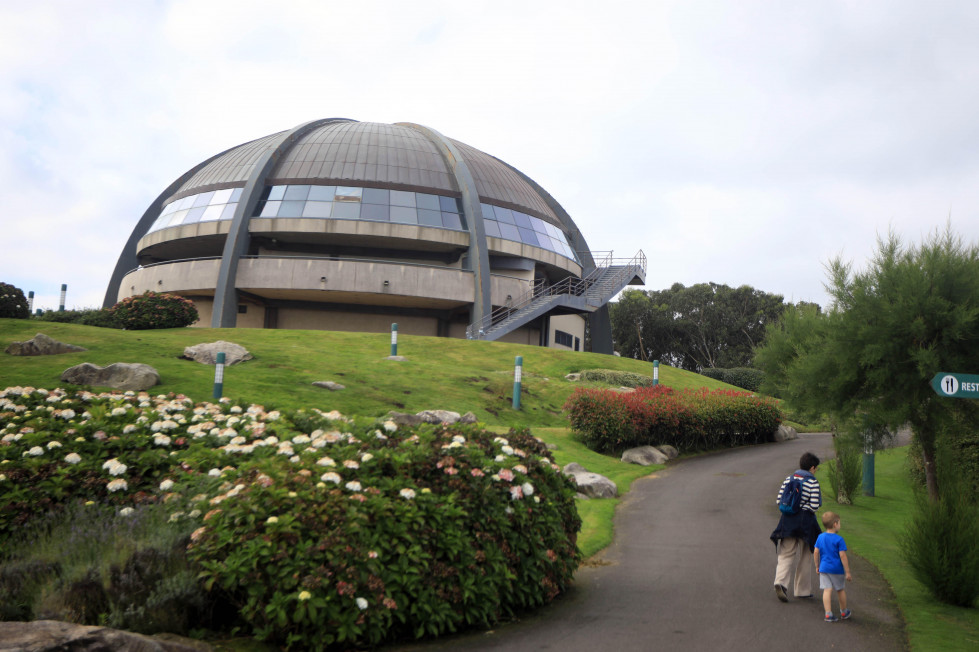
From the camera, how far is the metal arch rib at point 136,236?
46.6 meters

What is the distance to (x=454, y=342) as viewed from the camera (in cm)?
3089

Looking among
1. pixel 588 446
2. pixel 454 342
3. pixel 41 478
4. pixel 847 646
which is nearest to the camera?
pixel 847 646

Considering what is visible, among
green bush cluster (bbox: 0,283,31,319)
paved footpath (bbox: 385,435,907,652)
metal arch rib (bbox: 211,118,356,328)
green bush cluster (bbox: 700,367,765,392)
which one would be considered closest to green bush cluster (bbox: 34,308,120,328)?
green bush cluster (bbox: 0,283,31,319)

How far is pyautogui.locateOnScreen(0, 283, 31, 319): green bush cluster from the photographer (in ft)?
81.1

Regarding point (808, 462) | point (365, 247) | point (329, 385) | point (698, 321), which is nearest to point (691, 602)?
point (808, 462)

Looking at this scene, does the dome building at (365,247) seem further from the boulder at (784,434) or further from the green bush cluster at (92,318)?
the boulder at (784,434)

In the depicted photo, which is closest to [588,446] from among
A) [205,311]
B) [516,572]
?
[516,572]

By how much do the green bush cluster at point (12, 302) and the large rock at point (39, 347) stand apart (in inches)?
335

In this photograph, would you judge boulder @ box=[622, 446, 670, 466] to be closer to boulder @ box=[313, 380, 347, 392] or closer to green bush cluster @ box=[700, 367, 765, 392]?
boulder @ box=[313, 380, 347, 392]

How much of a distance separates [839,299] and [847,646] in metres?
8.91

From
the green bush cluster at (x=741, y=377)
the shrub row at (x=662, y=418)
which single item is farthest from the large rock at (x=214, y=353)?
the green bush cluster at (x=741, y=377)

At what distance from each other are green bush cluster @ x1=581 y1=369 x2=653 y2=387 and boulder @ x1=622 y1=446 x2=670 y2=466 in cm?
835

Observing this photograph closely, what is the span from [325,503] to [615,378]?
22.1 meters

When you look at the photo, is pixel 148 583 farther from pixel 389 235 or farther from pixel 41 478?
pixel 389 235
